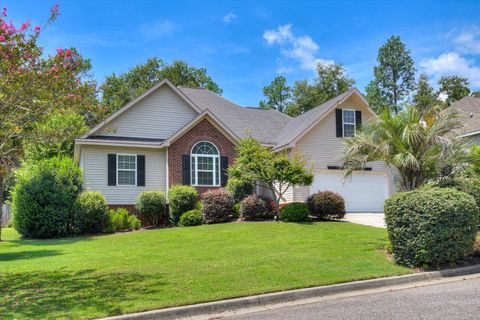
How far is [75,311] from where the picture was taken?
6.41 meters

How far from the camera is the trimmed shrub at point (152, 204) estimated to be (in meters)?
19.3

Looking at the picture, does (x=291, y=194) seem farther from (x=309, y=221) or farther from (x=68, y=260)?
(x=68, y=260)

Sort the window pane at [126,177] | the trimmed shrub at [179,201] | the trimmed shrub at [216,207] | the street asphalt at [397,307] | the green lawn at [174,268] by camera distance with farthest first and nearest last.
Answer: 1. the window pane at [126,177]
2. the trimmed shrub at [179,201]
3. the trimmed shrub at [216,207]
4. the green lawn at [174,268]
5. the street asphalt at [397,307]

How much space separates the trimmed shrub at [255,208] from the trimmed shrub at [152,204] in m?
3.90

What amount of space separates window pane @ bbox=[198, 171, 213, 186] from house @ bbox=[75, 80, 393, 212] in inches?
1.9

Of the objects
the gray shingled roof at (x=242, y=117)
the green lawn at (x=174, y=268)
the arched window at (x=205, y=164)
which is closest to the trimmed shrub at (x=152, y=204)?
the arched window at (x=205, y=164)

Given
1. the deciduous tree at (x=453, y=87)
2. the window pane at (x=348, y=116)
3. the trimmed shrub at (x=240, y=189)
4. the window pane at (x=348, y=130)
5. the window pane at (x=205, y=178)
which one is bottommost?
the trimmed shrub at (x=240, y=189)

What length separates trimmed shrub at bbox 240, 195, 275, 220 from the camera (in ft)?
58.3

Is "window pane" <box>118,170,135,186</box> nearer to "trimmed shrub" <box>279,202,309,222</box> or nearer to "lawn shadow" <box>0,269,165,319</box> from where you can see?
"trimmed shrub" <box>279,202,309,222</box>

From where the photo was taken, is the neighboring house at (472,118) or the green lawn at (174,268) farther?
the neighboring house at (472,118)

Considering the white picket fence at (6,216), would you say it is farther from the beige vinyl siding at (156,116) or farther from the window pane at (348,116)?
the window pane at (348,116)

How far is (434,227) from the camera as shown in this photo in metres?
9.20

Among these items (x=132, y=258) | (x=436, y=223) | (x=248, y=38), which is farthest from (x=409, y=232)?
(x=248, y=38)

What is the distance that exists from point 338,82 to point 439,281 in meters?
40.3
